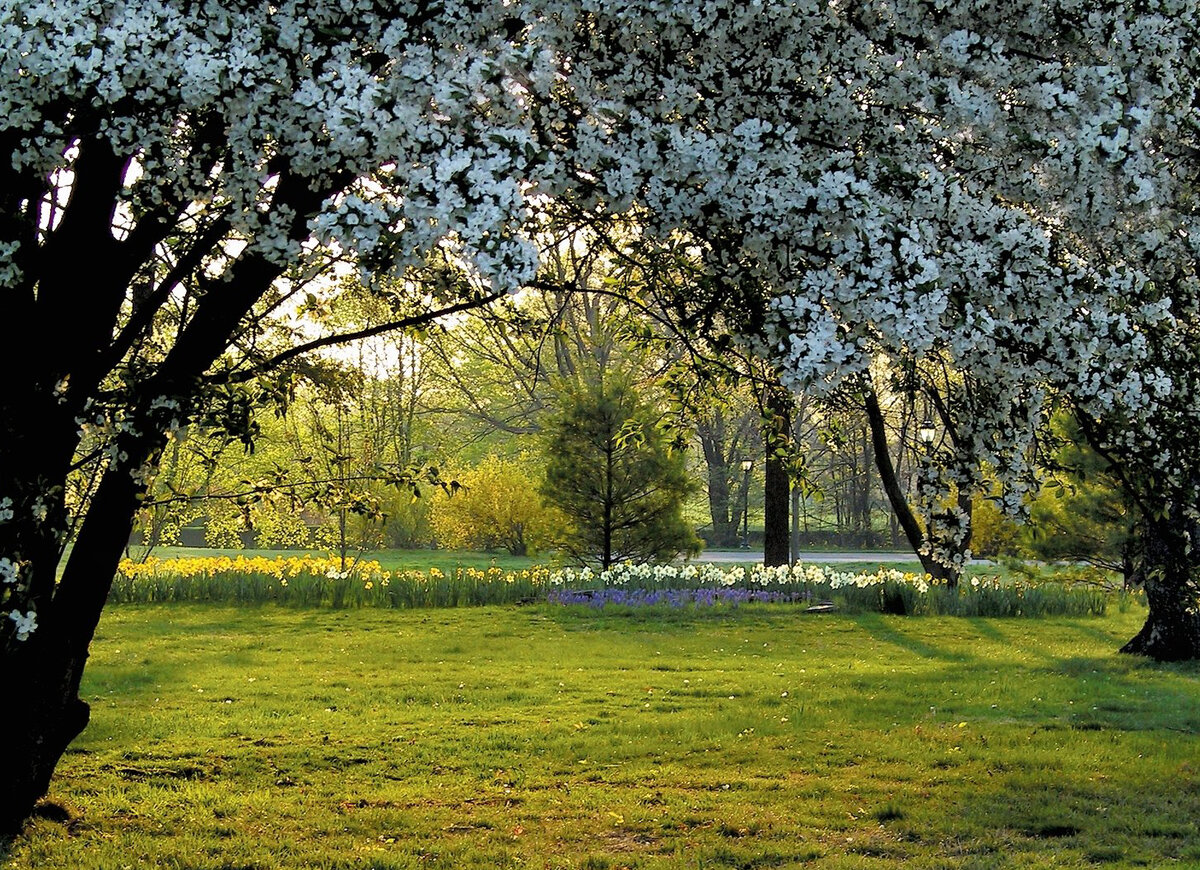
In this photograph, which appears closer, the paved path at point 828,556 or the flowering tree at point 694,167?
the flowering tree at point 694,167

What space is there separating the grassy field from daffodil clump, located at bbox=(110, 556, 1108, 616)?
2.80 m

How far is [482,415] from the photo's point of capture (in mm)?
35594

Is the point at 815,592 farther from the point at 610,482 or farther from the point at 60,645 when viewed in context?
the point at 60,645

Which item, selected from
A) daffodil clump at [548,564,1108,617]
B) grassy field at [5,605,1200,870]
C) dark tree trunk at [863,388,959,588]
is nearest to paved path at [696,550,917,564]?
daffodil clump at [548,564,1108,617]

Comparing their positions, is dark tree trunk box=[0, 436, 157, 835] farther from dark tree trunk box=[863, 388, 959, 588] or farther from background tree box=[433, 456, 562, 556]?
background tree box=[433, 456, 562, 556]

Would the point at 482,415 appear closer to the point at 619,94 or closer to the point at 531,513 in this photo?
the point at 531,513

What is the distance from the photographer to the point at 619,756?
311 inches

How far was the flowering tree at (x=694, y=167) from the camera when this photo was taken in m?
3.60

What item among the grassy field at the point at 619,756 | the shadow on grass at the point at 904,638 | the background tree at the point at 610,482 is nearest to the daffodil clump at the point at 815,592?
the shadow on grass at the point at 904,638

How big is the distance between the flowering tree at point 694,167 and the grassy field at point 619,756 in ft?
5.79

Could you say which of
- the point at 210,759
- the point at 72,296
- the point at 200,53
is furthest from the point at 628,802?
the point at 200,53

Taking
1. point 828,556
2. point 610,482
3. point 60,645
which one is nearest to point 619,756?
point 60,645

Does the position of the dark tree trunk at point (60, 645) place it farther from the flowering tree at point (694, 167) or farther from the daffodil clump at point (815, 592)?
the daffodil clump at point (815, 592)

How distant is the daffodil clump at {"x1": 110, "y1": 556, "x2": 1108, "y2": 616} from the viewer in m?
16.5
